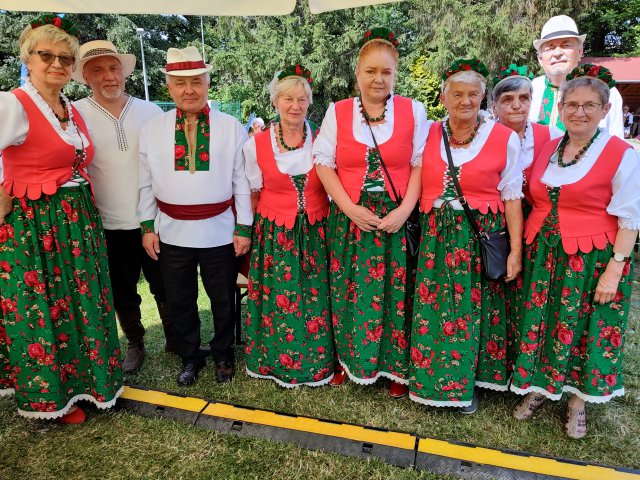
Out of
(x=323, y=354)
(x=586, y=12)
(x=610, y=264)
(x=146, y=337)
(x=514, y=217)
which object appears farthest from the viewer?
(x=586, y=12)

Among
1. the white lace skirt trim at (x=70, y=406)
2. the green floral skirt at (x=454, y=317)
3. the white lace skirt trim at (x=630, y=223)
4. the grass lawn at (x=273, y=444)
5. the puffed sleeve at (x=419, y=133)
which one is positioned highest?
the puffed sleeve at (x=419, y=133)

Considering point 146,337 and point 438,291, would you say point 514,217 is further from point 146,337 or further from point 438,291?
point 146,337

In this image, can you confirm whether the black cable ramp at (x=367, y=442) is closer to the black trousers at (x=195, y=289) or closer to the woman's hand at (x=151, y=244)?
the black trousers at (x=195, y=289)

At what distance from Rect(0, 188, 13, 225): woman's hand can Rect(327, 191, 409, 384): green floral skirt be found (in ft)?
5.29

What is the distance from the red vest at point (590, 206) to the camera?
7.17 feet

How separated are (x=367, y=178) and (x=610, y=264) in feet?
4.04

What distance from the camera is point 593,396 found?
2.37 m

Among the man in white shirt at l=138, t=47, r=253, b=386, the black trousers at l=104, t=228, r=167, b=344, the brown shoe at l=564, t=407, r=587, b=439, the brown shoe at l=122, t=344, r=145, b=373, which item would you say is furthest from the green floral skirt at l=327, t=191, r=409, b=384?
the brown shoe at l=122, t=344, r=145, b=373

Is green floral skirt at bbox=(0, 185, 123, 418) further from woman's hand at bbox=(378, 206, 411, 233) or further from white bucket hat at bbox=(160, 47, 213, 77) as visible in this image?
woman's hand at bbox=(378, 206, 411, 233)

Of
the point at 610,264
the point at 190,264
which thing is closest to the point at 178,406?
the point at 190,264

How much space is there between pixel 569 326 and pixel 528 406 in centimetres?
59

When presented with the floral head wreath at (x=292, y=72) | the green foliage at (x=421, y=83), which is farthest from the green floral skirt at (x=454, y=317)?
the green foliage at (x=421, y=83)

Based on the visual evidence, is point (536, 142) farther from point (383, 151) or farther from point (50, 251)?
point (50, 251)

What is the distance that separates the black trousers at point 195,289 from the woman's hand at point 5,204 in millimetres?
782
